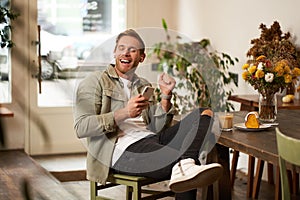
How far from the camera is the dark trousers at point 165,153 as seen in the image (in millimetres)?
3096

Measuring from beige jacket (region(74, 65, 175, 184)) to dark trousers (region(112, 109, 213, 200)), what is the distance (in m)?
0.08

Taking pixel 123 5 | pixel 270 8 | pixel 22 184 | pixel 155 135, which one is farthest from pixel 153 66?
pixel 22 184

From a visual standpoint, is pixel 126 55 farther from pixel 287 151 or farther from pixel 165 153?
pixel 287 151

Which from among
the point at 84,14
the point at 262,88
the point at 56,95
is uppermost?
the point at 84,14

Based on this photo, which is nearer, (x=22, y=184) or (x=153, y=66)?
(x=22, y=184)

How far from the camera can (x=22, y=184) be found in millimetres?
575

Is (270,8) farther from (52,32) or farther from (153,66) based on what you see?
(52,32)

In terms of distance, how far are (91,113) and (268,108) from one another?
91 centimetres

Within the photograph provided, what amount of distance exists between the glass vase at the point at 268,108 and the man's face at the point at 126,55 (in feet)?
2.26

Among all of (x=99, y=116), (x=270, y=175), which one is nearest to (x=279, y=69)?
(x=99, y=116)

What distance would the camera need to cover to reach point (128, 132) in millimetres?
3254

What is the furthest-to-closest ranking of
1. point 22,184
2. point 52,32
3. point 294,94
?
point 52,32 → point 294,94 → point 22,184

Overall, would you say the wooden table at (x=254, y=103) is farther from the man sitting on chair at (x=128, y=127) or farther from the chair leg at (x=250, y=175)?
the man sitting on chair at (x=128, y=127)

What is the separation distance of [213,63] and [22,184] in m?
4.72
